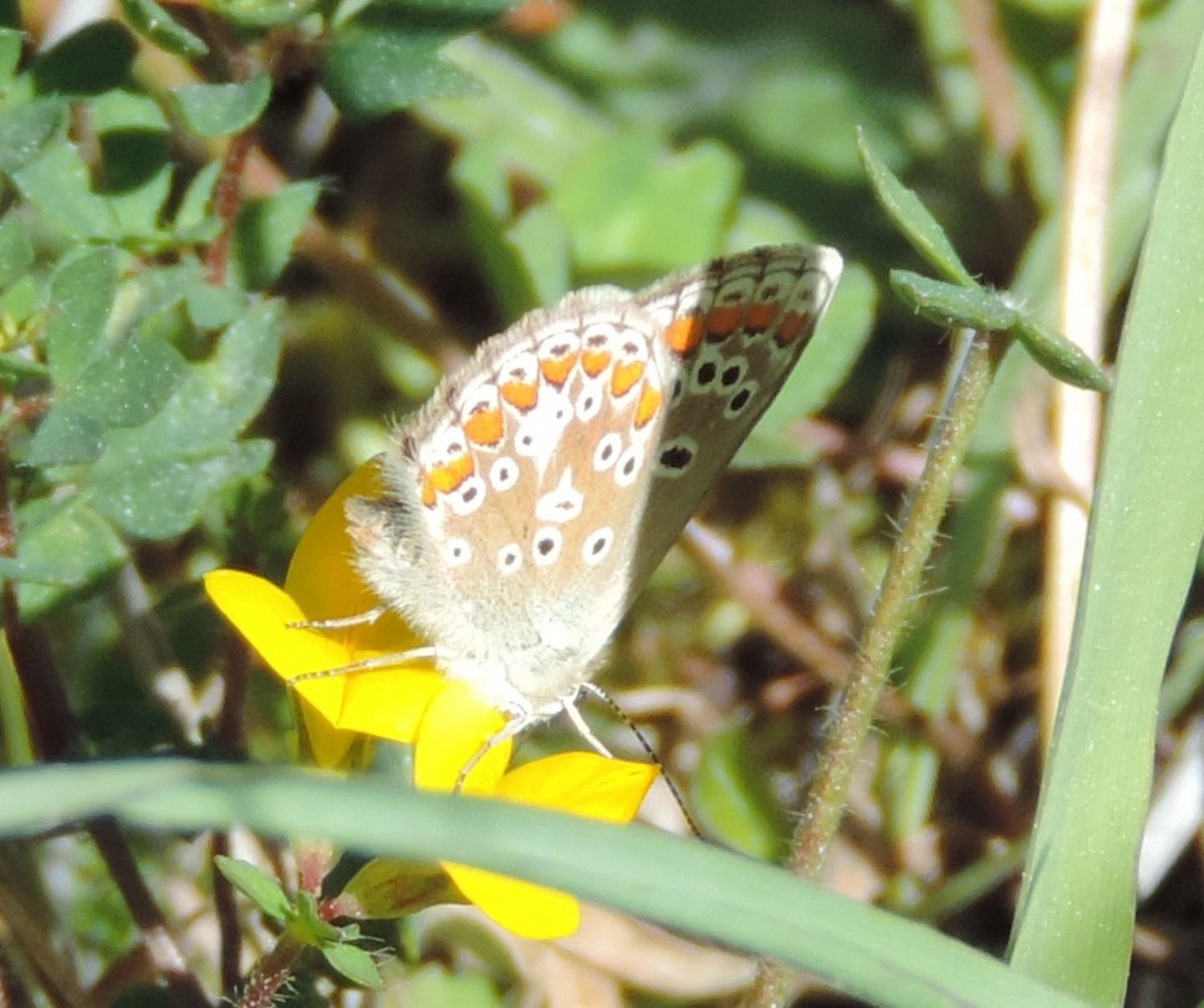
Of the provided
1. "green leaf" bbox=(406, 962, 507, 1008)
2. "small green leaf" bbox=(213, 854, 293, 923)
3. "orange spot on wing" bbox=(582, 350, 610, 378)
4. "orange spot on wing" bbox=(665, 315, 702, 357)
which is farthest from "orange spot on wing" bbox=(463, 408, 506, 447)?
"green leaf" bbox=(406, 962, 507, 1008)

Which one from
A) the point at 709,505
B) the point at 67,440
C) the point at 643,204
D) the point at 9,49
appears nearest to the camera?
the point at 67,440

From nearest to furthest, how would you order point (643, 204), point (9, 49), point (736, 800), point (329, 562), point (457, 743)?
point (9, 49) < point (457, 743) < point (329, 562) < point (736, 800) < point (643, 204)

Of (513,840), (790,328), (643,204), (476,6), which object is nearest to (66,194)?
(476,6)

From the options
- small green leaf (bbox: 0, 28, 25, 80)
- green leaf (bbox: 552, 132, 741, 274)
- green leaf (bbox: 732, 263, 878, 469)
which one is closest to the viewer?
small green leaf (bbox: 0, 28, 25, 80)

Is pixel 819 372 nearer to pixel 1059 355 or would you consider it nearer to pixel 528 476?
pixel 528 476

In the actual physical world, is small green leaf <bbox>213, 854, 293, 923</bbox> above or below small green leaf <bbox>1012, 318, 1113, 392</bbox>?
below

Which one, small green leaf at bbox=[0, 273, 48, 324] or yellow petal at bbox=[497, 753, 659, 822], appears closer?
yellow petal at bbox=[497, 753, 659, 822]

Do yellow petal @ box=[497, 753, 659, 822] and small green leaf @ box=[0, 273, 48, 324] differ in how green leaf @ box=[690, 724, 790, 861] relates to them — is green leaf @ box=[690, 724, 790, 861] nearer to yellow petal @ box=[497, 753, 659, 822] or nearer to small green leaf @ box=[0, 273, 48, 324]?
yellow petal @ box=[497, 753, 659, 822]
